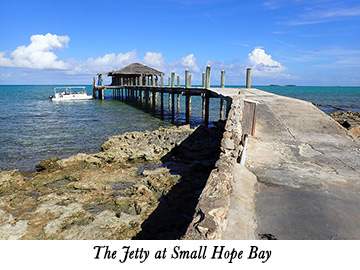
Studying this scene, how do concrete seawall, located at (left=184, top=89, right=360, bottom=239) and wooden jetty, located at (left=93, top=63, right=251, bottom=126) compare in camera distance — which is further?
wooden jetty, located at (left=93, top=63, right=251, bottom=126)

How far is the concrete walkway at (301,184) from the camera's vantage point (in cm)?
319

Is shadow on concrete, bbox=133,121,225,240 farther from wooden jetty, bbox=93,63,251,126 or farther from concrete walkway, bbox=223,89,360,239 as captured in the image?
wooden jetty, bbox=93,63,251,126

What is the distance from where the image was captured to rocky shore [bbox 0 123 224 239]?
200 inches

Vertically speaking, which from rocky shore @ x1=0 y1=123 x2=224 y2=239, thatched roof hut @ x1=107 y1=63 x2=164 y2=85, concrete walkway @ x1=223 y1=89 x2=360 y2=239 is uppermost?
thatched roof hut @ x1=107 y1=63 x2=164 y2=85

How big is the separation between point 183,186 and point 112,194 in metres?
1.95

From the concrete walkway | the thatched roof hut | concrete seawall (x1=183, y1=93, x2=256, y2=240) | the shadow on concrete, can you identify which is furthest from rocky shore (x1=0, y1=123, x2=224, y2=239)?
the thatched roof hut

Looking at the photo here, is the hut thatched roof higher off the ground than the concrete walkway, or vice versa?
the hut thatched roof

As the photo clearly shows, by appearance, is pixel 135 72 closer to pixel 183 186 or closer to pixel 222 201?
pixel 183 186

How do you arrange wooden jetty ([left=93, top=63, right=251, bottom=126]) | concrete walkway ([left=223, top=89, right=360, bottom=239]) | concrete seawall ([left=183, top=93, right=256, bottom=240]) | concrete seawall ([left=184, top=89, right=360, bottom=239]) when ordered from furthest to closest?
wooden jetty ([left=93, top=63, right=251, bottom=126]), concrete walkway ([left=223, top=89, right=360, bottom=239]), concrete seawall ([left=184, top=89, right=360, bottom=239]), concrete seawall ([left=183, top=93, right=256, bottom=240])

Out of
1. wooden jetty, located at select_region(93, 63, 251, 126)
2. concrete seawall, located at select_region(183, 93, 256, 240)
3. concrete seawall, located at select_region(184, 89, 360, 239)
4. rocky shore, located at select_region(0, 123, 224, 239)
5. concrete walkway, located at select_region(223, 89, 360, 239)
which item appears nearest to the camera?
concrete seawall, located at select_region(183, 93, 256, 240)

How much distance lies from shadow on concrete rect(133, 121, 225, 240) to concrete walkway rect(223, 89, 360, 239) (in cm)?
114

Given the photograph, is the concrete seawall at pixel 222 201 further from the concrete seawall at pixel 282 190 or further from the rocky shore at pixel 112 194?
the rocky shore at pixel 112 194
